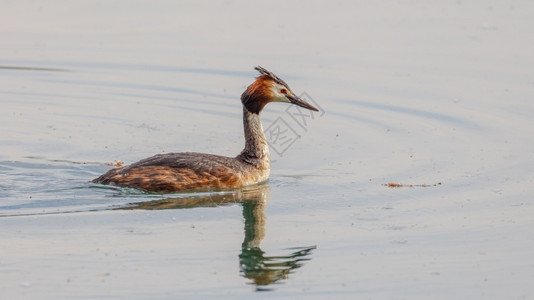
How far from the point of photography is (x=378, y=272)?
33.8ft

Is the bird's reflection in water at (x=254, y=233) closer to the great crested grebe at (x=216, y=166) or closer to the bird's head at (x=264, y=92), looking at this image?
the great crested grebe at (x=216, y=166)

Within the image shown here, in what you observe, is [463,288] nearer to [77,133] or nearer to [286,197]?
[286,197]

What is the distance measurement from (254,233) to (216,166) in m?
1.93

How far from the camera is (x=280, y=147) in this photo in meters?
16.1

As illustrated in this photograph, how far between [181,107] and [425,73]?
15.9ft

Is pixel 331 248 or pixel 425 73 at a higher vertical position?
pixel 425 73

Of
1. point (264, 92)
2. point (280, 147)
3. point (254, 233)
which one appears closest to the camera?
point (254, 233)

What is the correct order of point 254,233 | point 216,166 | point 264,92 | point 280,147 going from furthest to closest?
point 280,147
point 264,92
point 216,166
point 254,233

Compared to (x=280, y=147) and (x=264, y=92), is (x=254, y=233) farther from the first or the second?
(x=280, y=147)

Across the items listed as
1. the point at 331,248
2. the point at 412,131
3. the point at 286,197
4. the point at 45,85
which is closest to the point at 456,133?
the point at 412,131

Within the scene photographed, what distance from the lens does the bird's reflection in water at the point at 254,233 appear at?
34.1ft

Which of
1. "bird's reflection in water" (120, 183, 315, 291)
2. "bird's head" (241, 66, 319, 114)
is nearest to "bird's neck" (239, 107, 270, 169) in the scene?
"bird's head" (241, 66, 319, 114)

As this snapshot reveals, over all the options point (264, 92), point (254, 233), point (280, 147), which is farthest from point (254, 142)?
point (254, 233)

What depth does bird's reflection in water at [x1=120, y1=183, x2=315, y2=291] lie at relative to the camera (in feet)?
34.1
